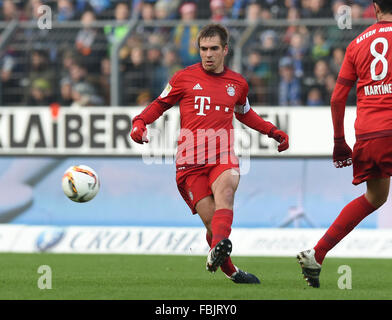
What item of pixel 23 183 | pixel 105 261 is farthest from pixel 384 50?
pixel 23 183

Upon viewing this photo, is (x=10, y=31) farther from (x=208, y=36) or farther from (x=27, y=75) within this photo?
(x=208, y=36)

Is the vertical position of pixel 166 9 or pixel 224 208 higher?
pixel 166 9

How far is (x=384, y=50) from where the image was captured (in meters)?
6.86

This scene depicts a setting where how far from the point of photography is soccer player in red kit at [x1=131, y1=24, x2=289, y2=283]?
7.43 m

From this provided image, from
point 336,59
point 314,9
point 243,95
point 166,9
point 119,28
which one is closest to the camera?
point 243,95

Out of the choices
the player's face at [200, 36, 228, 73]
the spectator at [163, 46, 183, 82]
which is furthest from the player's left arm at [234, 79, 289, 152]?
the spectator at [163, 46, 183, 82]

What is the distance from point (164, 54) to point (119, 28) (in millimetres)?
818

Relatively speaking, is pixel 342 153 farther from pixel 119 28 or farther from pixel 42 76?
pixel 42 76

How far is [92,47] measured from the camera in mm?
13383

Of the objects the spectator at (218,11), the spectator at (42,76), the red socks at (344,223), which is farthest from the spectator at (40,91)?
the red socks at (344,223)

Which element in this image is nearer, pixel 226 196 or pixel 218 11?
pixel 226 196

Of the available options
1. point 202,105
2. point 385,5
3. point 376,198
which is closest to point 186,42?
point 202,105

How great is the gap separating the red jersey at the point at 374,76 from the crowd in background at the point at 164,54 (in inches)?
220

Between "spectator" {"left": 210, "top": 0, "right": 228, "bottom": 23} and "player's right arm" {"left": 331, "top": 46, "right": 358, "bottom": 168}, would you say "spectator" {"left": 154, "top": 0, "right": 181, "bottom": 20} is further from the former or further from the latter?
"player's right arm" {"left": 331, "top": 46, "right": 358, "bottom": 168}
